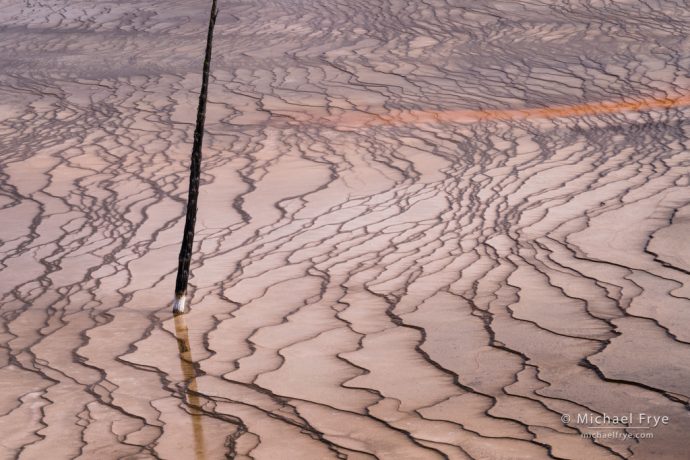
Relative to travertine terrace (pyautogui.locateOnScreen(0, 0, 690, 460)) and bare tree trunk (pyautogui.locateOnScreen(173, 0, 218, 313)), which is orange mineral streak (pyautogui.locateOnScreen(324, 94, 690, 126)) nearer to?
travertine terrace (pyautogui.locateOnScreen(0, 0, 690, 460))

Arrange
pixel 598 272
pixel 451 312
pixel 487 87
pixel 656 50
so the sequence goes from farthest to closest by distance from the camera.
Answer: pixel 656 50 → pixel 487 87 → pixel 598 272 → pixel 451 312

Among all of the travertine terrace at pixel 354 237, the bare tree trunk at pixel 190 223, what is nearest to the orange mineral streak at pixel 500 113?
the travertine terrace at pixel 354 237

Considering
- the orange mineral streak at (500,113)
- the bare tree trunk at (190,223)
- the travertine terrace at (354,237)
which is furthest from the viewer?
the orange mineral streak at (500,113)

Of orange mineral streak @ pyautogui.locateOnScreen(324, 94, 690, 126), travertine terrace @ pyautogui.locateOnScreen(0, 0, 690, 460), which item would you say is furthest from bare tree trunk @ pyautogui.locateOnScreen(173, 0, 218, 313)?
orange mineral streak @ pyautogui.locateOnScreen(324, 94, 690, 126)

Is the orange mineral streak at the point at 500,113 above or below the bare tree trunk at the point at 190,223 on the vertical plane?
below

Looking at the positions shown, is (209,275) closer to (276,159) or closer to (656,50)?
(276,159)

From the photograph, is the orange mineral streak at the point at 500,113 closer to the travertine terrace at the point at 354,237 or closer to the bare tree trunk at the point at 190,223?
the travertine terrace at the point at 354,237

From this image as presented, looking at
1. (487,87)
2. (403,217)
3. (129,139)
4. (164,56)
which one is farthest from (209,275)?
(164,56)
